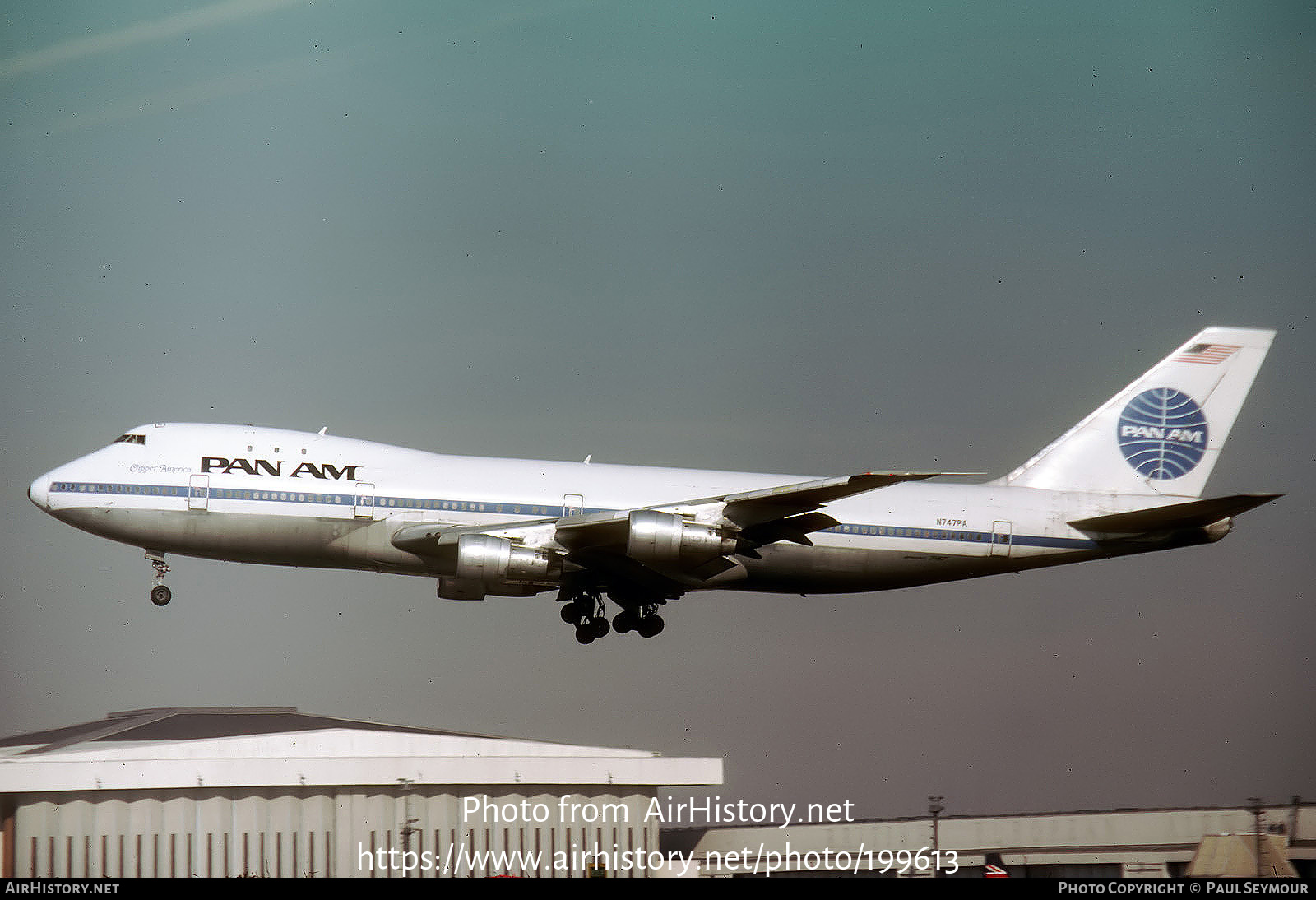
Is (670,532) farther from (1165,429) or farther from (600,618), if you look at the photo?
(1165,429)

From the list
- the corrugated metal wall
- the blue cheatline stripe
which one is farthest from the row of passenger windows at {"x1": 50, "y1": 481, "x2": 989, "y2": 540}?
the corrugated metal wall

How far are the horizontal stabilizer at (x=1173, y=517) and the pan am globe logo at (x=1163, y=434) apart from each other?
4.05 meters

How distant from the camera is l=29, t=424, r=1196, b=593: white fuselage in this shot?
42.8 metres

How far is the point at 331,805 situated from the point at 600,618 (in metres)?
14.7

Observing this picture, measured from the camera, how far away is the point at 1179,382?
4997 centimetres

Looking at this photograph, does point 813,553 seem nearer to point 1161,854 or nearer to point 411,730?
point 411,730

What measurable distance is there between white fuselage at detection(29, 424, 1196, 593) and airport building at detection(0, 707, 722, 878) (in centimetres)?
1346

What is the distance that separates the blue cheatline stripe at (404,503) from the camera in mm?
42625

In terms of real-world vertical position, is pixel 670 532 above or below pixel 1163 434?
below

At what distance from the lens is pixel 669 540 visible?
41.0 metres

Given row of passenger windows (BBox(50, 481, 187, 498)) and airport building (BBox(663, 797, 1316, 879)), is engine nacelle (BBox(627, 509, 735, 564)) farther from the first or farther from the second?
airport building (BBox(663, 797, 1316, 879))

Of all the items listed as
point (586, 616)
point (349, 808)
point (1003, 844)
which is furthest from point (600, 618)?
point (1003, 844)

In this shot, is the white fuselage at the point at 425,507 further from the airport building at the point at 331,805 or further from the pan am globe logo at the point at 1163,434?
the airport building at the point at 331,805

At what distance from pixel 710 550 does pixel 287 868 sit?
22.5 metres
